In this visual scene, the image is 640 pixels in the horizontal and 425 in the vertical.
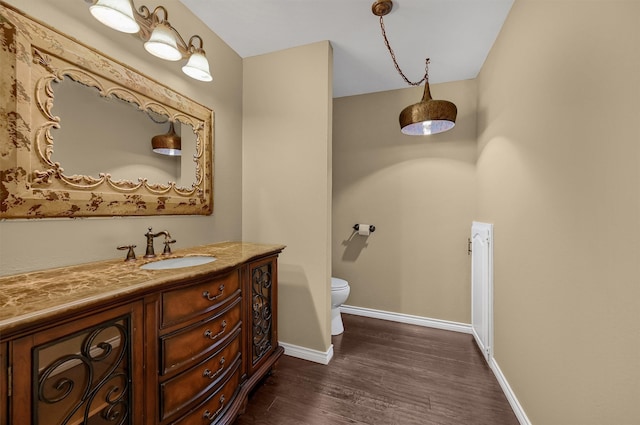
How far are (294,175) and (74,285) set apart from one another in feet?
4.84

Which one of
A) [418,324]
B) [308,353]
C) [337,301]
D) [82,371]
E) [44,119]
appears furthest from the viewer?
[418,324]

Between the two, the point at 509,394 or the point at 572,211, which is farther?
the point at 509,394

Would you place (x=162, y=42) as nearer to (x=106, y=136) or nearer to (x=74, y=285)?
(x=106, y=136)

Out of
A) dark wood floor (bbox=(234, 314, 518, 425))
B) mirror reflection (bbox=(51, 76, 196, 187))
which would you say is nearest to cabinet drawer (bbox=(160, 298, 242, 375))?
dark wood floor (bbox=(234, 314, 518, 425))

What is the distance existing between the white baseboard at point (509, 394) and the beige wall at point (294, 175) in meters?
1.24

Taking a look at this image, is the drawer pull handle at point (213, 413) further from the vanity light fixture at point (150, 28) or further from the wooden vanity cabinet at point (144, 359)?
the vanity light fixture at point (150, 28)

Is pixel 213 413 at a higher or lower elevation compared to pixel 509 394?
higher

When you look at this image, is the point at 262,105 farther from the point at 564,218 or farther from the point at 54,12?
the point at 564,218

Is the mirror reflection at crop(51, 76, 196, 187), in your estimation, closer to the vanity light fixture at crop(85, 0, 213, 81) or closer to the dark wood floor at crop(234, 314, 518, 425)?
the vanity light fixture at crop(85, 0, 213, 81)

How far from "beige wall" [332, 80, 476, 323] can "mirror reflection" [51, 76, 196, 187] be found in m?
1.90

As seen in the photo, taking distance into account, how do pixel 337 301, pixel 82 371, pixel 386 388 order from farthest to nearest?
pixel 337 301, pixel 386 388, pixel 82 371

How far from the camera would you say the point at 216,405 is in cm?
122

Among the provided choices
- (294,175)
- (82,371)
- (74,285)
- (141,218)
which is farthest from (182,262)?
(294,175)

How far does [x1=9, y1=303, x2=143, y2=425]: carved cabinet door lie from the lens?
0.65 meters
